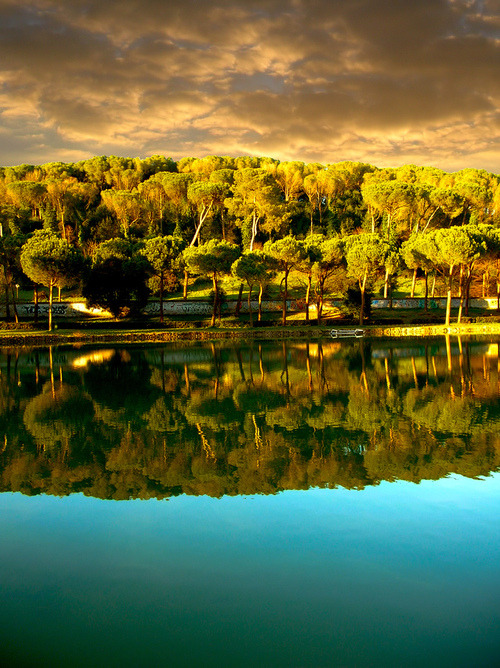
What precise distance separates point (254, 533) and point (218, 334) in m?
43.5

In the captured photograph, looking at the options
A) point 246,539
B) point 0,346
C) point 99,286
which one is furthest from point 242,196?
point 246,539

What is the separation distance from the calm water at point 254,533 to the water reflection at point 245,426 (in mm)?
65

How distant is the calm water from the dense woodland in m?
36.9

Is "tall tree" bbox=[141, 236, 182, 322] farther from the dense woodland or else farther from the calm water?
the calm water

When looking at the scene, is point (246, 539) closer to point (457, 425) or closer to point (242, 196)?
point (457, 425)

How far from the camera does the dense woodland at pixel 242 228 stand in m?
53.7

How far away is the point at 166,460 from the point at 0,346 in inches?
1633

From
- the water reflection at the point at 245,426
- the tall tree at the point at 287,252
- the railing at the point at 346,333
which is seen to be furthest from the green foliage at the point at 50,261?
the railing at the point at 346,333

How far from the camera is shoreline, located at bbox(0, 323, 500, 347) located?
49062 mm

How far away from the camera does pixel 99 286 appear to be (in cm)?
6188

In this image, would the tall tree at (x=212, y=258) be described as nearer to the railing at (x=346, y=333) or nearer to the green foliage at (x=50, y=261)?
the green foliage at (x=50, y=261)

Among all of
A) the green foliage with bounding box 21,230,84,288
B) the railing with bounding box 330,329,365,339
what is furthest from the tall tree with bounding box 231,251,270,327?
the green foliage with bounding box 21,230,84,288

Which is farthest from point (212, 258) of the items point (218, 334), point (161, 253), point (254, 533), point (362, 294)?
point (254, 533)

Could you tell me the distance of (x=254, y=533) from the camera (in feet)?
25.6
